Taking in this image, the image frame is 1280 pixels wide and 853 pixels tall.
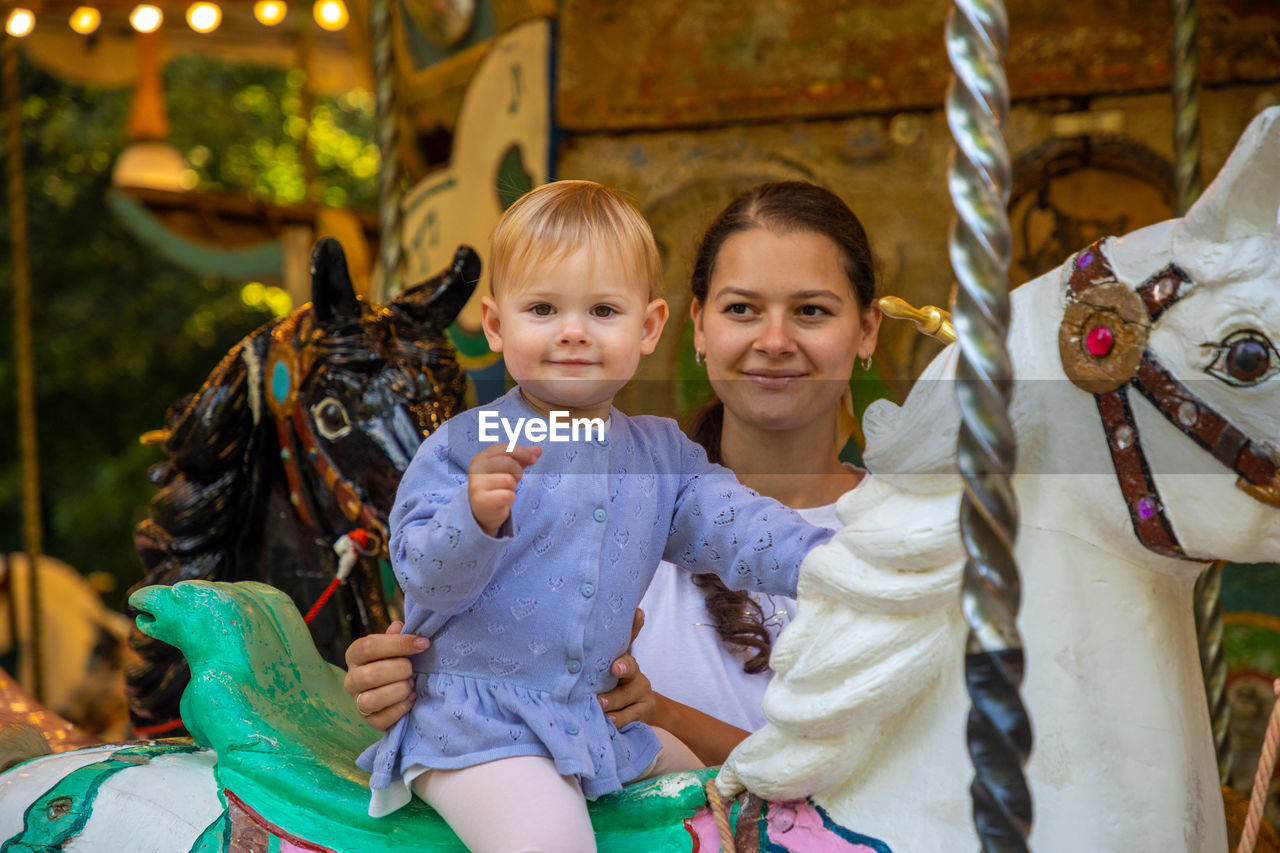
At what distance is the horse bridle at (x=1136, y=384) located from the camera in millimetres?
1047

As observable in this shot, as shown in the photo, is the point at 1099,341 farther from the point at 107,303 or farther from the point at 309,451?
the point at 107,303

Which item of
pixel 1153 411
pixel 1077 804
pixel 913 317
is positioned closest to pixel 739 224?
pixel 913 317

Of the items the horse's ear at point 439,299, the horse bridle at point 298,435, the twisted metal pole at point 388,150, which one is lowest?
the horse bridle at point 298,435

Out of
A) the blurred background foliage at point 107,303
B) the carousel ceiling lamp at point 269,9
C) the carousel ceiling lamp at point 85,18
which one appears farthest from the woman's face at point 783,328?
the blurred background foliage at point 107,303

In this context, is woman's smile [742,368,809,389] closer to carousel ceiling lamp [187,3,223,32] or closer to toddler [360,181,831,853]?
toddler [360,181,831,853]

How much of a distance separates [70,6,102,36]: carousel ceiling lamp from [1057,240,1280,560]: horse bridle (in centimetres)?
576

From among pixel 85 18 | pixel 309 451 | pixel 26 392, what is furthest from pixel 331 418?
pixel 85 18

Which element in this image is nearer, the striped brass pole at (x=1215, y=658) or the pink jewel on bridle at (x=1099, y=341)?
the pink jewel on bridle at (x=1099, y=341)

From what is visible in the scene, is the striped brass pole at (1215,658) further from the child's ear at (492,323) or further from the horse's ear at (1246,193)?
the child's ear at (492,323)

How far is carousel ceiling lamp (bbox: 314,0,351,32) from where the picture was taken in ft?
19.8

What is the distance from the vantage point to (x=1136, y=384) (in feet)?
3.52

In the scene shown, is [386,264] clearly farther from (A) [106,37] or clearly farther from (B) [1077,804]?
(A) [106,37]

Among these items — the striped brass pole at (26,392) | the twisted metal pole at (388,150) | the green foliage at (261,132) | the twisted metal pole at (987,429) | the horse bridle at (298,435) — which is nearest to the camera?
the twisted metal pole at (987,429)

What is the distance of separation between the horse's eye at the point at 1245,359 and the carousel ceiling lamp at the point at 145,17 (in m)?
5.70
